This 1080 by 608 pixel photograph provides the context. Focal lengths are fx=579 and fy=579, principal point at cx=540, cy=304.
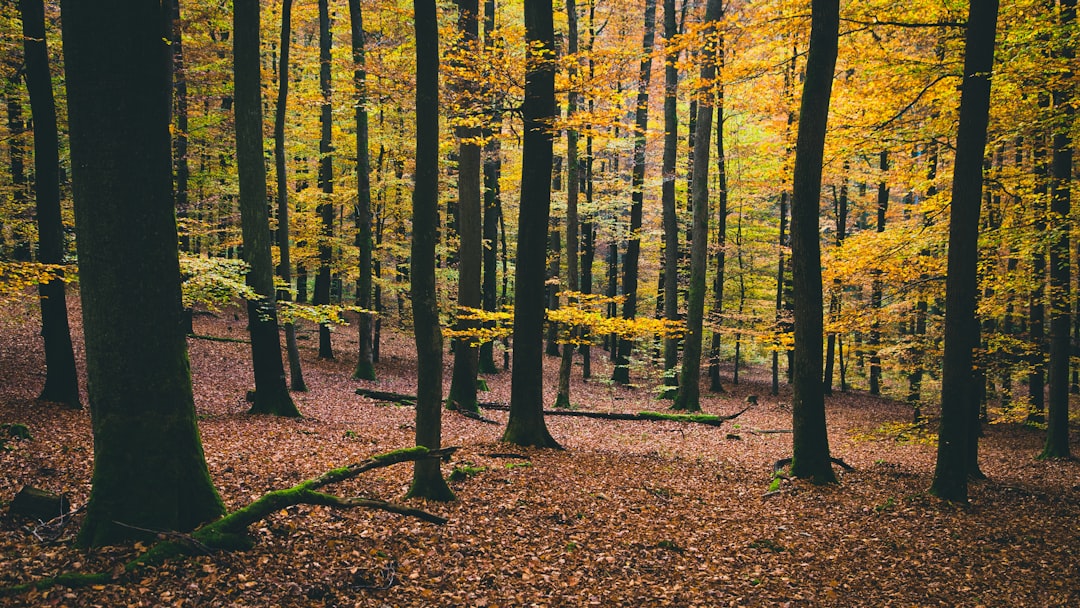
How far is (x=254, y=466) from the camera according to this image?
25.3 feet

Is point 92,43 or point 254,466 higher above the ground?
point 92,43

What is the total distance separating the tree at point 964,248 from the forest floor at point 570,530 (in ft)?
2.62

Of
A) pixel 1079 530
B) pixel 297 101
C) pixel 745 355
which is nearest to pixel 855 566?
pixel 1079 530

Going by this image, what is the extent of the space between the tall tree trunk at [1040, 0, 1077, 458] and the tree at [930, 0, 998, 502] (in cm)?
202

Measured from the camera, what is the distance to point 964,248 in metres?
8.36

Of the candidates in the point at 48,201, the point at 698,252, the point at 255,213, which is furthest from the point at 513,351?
the point at 698,252

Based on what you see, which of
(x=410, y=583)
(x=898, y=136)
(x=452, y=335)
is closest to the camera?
(x=410, y=583)

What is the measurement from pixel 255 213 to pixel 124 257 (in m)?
6.86

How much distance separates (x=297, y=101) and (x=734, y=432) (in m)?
16.1

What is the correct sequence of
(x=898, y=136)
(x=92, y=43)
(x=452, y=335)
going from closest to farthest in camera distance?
(x=92, y=43) < (x=898, y=136) < (x=452, y=335)

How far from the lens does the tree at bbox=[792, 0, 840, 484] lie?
9164 mm

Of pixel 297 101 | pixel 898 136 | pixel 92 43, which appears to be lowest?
pixel 92 43

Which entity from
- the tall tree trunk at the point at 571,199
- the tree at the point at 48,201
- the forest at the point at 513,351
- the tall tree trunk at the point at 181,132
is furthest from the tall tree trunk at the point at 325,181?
the tree at the point at 48,201

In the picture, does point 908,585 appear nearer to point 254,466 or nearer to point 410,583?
point 410,583
